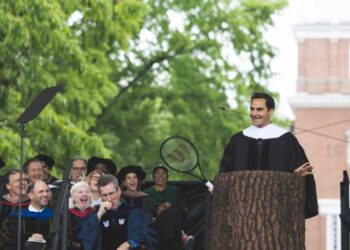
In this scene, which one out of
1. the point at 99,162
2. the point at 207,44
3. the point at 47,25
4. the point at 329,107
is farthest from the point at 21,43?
the point at 329,107

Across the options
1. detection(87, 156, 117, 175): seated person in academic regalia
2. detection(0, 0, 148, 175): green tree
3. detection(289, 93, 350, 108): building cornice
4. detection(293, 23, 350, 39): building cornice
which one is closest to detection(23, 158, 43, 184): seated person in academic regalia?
detection(87, 156, 117, 175): seated person in academic regalia

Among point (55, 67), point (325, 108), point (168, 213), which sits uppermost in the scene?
point (325, 108)

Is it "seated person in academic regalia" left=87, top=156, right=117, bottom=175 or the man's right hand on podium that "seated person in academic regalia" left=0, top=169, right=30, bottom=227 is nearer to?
"seated person in academic regalia" left=87, top=156, right=117, bottom=175

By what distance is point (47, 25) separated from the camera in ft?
86.7

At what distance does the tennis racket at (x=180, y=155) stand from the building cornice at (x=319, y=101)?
135 feet

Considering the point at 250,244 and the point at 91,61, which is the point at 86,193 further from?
the point at 91,61

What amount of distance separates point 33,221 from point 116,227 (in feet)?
3.06

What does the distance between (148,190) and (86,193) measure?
9.35 ft

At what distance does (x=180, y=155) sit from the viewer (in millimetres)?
16125

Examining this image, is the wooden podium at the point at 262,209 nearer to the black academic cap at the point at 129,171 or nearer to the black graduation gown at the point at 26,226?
the black graduation gown at the point at 26,226

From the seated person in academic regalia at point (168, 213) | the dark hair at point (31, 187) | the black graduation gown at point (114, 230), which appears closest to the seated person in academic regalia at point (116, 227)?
the black graduation gown at point (114, 230)

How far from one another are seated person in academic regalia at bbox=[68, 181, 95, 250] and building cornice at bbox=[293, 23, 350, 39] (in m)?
40.8

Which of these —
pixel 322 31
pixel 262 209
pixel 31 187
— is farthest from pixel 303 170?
pixel 322 31

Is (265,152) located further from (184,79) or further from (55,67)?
(184,79)
